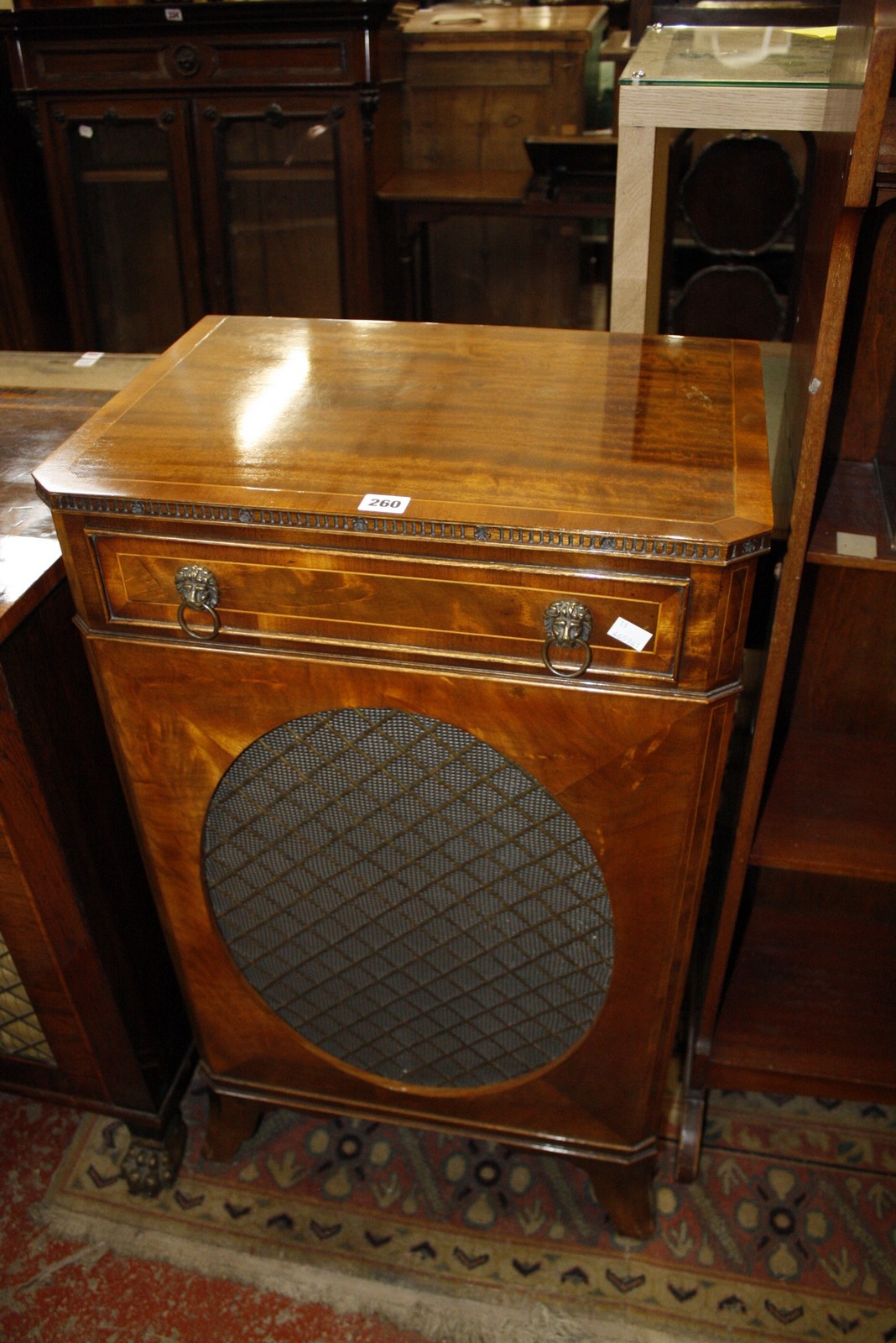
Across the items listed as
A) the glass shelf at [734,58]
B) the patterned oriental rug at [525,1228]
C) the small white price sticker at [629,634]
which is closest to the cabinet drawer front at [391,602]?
the small white price sticker at [629,634]

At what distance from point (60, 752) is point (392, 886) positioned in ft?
1.18

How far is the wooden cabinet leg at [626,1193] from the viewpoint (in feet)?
4.10

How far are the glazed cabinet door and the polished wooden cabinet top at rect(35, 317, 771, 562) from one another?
164 centimetres

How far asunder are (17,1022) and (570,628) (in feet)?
2.85

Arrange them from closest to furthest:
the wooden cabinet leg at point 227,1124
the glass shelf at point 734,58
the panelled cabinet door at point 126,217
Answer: the glass shelf at point 734,58 → the wooden cabinet leg at point 227,1124 → the panelled cabinet door at point 126,217

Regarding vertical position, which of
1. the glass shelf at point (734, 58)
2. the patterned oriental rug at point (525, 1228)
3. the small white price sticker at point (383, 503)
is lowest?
the patterned oriental rug at point (525, 1228)

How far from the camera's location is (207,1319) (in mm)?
1249

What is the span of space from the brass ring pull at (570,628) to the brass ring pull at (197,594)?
28 cm

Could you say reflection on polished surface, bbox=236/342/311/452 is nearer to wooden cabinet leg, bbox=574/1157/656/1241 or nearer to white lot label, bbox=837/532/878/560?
white lot label, bbox=837/532/878/560

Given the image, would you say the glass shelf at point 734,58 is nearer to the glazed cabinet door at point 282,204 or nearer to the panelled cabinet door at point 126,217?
the glazed cabinet door at point 282,204

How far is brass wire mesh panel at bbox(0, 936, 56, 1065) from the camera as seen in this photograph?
1.21 meters

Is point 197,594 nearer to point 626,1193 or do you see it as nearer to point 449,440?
point 449,440

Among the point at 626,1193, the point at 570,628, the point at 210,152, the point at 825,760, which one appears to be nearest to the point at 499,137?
the point at 210,152

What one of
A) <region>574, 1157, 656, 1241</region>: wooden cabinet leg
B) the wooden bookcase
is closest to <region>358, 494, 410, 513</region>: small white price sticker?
the wooden bookcase
